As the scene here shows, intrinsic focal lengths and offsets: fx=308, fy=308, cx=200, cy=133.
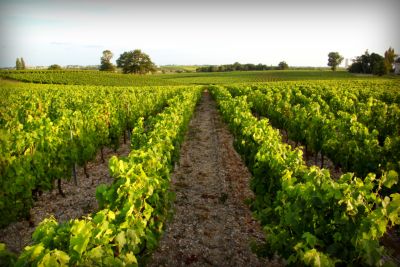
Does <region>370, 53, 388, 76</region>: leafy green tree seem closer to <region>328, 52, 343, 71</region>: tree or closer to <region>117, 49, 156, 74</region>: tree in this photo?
<region>328, 52, 343, 71</region>: tree

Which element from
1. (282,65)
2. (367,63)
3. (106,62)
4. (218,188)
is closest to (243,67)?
(282,65)

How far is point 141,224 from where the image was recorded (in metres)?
4.77

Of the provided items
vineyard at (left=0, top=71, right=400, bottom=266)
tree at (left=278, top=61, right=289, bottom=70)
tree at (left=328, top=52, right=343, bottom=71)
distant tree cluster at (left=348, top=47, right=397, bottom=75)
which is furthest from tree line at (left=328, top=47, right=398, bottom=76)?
vineyard at (left=0, top=71, right=400, bottom=266)

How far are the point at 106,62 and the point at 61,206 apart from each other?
342ft

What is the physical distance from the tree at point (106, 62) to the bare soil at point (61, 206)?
3894 inches

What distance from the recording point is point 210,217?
25.4ft

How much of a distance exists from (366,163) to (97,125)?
9255 millimetres

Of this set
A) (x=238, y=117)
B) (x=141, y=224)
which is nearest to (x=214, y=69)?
(x=238, y=117)

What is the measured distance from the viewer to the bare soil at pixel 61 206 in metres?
7.04

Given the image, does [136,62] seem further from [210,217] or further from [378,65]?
[210,217]

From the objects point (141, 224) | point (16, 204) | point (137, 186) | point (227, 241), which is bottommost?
point (227, 241)

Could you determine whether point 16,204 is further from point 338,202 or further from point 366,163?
point 366,163

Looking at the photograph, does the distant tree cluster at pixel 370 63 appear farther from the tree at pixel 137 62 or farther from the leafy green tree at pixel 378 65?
the tree at pixel 137 62

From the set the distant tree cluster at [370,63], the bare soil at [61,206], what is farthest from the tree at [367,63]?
the bare soil at [61,206]
